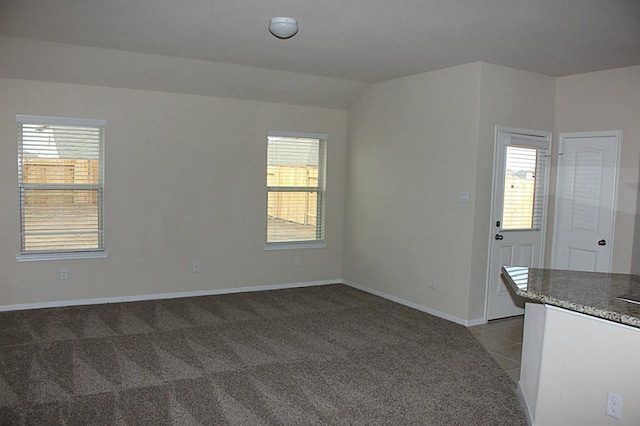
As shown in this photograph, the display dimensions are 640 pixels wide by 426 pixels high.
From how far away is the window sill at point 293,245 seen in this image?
6582 mm

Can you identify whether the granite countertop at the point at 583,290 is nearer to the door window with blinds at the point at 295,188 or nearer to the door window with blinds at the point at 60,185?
the door window with blinds at the point at 295,188

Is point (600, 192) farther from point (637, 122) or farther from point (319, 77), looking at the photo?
point (319, 77)

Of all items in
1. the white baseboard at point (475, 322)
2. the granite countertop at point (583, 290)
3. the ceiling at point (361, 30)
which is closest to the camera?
the granite countertop at point (583, 290)

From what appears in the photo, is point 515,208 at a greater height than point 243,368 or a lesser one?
greater

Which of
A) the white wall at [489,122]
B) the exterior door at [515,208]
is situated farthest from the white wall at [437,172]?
the exterior door at [515,208]

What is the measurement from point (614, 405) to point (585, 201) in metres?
3.28

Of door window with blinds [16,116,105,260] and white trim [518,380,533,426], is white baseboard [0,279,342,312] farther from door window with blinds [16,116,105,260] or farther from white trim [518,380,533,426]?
white trim [518,380,533,426]

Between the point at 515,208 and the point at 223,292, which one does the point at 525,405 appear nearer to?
the point at 515,208

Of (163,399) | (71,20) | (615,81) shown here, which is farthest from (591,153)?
(71,20)

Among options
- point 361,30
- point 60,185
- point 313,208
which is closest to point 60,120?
point 60,185

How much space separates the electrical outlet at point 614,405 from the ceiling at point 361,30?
2388 millimetres

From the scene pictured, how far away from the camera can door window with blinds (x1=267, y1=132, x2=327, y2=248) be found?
21.7 feet

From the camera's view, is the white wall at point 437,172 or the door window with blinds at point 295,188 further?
the door window with blinds at point 295,188

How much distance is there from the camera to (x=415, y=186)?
574cm
